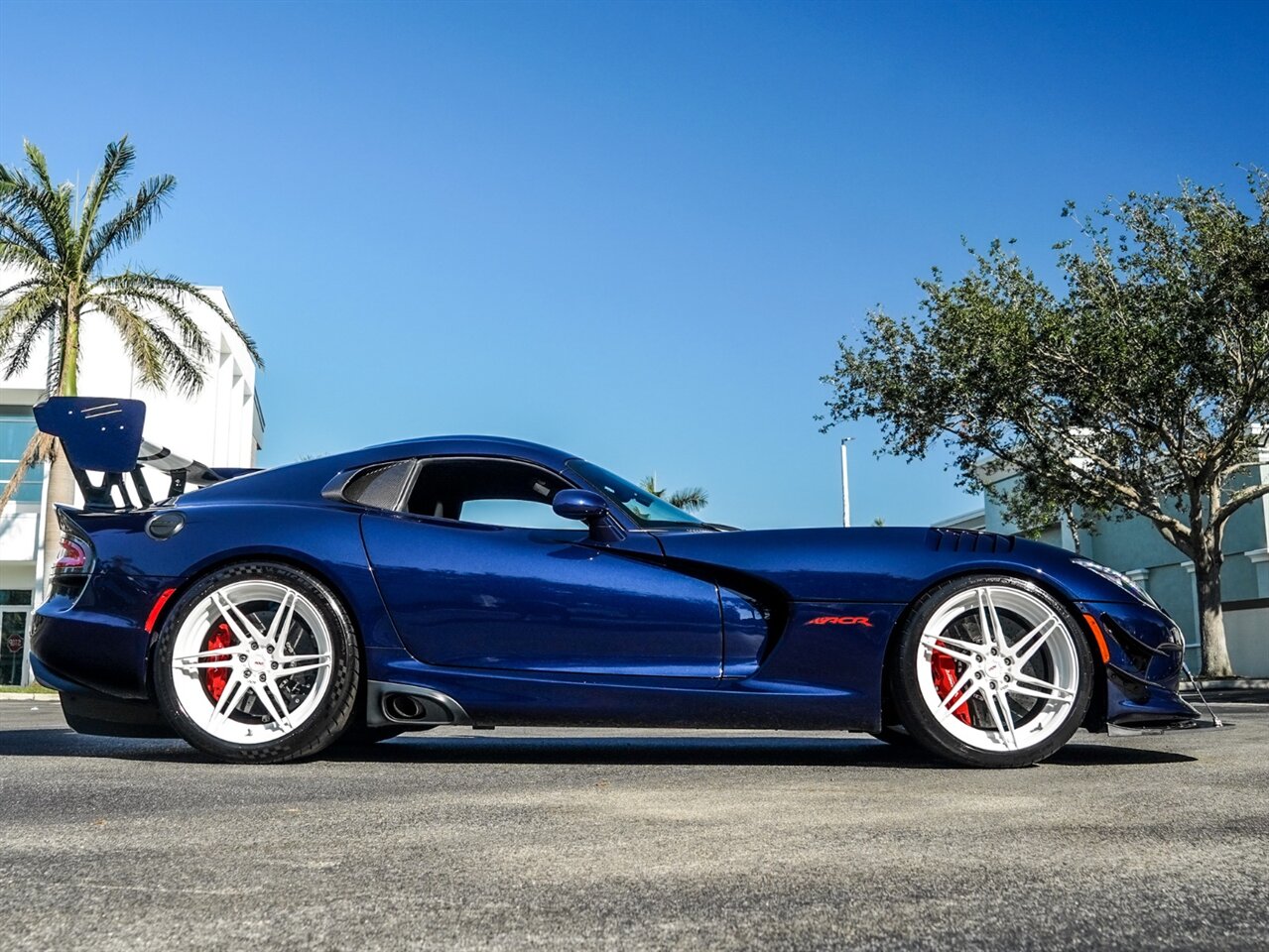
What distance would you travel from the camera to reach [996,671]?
14.9 ft

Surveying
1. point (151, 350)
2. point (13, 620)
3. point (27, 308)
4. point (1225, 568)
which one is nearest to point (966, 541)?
point (151, 350)

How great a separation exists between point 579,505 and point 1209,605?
23.5 meters

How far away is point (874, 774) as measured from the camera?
4.22 meters

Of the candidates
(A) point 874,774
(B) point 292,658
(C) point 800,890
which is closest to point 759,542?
(A) point 874,774

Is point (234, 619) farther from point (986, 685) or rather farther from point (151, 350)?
point (151, 350)

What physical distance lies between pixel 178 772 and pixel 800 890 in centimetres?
282

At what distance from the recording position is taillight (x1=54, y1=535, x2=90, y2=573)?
502 centimetres

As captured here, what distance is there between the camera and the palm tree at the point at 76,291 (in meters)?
23.9

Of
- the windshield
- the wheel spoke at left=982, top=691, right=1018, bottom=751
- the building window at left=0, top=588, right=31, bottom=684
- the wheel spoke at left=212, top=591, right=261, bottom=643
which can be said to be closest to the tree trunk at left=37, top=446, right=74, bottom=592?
the building window at left=0, top=588, right=31, bottom=684

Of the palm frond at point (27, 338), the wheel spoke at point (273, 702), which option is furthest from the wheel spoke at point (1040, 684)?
the palm frond at point (27, 338)

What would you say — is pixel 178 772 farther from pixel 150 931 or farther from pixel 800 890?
pixel 800 890

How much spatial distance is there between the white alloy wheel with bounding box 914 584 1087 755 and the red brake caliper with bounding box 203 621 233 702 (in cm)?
257

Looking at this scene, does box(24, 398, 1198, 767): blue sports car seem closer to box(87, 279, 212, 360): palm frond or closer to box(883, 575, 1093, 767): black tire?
box(883, 575, 1093, 767): black tire

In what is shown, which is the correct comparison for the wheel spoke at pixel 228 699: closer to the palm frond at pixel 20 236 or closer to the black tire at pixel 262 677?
the black tire at pixel 262 677
